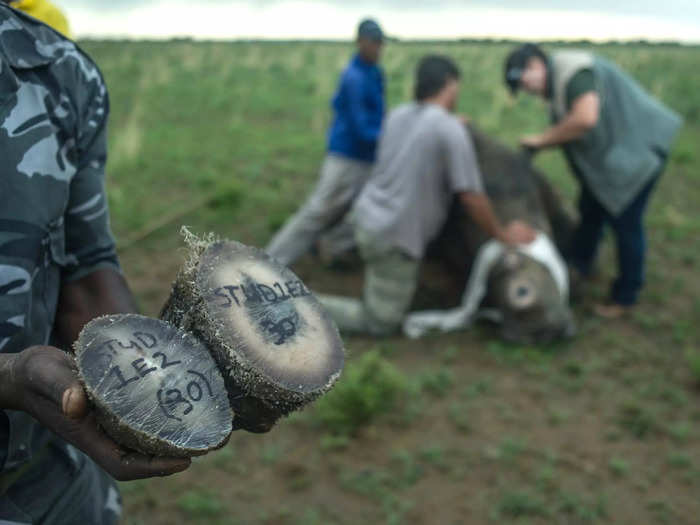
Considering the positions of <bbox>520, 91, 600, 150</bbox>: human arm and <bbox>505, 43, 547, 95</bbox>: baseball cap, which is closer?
<bbox>520, 91, 600, 150</bbox>: human arm

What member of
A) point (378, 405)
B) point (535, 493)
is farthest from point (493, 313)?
point (535, 493)

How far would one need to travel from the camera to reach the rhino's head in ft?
14.6

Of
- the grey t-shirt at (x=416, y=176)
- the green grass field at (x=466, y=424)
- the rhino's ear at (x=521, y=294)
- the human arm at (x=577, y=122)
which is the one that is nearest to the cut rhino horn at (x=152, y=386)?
the green grass field at (x=466, y=424)

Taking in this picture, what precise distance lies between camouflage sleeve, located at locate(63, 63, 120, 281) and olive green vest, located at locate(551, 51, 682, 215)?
3.83 meters

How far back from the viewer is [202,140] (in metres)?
10.5

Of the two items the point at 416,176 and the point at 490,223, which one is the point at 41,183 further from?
the point at 490,223

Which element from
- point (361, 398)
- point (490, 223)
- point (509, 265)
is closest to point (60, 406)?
point (361, 398)

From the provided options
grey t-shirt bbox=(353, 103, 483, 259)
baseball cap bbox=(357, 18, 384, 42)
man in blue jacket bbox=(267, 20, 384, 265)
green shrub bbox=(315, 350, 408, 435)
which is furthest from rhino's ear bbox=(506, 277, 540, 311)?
baseball cap bbox=(357, 18, 384, 42)

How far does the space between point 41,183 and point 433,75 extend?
11.5 ft

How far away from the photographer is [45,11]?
164cm

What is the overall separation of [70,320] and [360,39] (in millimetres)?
3892

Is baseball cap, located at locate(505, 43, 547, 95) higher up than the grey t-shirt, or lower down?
higher up

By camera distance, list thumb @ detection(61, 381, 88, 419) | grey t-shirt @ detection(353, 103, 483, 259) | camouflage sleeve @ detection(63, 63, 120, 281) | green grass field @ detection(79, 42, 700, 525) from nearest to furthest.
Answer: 1. thumb @ detection(61, 381, 88, 419)
2. camouflage sleeve @ detection(63, 63, 120, 281)
3. green grass field @ detection(79, 42, 700, 525)
4. grey t-shirt @ detection(353, 103, 483, 259)

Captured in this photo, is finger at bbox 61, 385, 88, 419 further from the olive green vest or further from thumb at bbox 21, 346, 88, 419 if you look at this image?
the olive green vest
